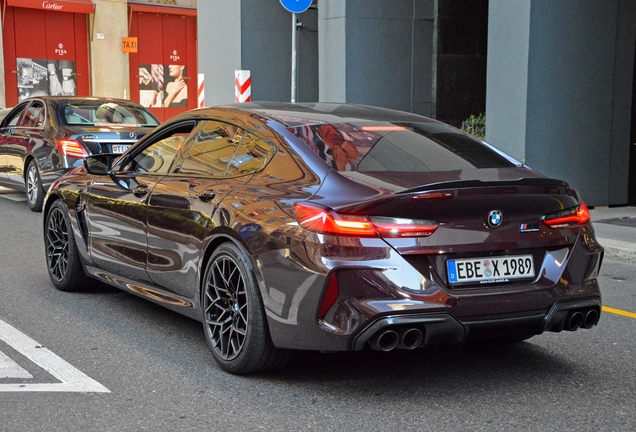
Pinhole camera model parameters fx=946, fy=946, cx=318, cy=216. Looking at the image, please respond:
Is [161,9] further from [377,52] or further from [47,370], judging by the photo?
[47,370]

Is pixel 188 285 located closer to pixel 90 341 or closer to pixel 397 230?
pixel 90 341

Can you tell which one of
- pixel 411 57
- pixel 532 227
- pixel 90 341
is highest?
pixel 411 57

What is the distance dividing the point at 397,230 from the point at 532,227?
75cm

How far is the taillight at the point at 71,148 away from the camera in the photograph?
40.3 feet

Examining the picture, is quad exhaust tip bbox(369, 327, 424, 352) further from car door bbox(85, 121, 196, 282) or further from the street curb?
the street curb

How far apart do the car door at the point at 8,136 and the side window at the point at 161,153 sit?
815 cm

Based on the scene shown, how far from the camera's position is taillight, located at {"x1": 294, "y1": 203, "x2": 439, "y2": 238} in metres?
4.33

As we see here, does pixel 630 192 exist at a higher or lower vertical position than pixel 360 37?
lower

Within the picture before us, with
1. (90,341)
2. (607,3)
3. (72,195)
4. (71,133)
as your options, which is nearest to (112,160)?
(72,195)

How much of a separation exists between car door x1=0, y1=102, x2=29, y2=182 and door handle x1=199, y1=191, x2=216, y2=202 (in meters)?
9.36

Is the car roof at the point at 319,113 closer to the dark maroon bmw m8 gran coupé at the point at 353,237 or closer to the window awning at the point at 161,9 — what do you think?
the dark maroon bmw m8 gran coupé at the point at 353,237

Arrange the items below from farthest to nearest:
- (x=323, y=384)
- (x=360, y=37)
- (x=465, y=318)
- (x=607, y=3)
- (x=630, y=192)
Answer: (x=360, y=37)
(x=630, y=192)
(x=607, y=3)
(x=323, y=384)
(x=465, y=318)

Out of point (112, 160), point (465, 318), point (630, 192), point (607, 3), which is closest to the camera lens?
point (465, 318)

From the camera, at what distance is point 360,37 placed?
15555 millimetres
